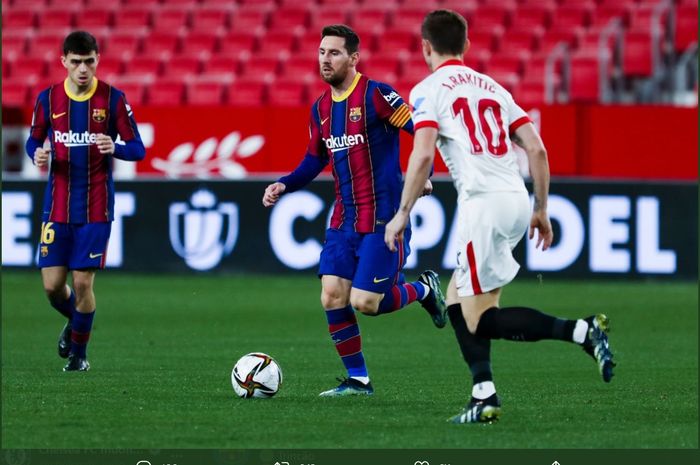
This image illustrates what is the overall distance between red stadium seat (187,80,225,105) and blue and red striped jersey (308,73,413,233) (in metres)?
11.5

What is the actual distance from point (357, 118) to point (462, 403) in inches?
64.6

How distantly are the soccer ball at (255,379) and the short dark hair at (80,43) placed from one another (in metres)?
2.37

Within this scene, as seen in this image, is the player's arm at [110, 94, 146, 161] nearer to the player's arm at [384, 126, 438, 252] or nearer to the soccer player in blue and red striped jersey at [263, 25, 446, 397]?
the soccer player in blue and red striped jersey at [263, 25, 446, 397]

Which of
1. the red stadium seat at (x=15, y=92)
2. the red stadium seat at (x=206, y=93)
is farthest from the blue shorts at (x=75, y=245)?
the red stadium seat at (x=15, y=92)

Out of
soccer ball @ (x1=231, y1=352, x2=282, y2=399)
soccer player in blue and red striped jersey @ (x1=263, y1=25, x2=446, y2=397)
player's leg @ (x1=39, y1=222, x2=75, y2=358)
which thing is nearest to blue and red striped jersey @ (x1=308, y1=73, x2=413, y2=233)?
soccer player in blue and red striped jersey @ (x1=263, y1=25, x2=446, y2=397)

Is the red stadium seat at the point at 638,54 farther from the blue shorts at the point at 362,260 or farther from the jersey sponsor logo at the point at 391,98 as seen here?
the blue shorts at the point at 362,260

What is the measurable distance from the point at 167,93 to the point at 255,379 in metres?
12.4

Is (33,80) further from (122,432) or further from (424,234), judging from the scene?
(122,432)

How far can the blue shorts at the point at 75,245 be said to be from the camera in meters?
8.82

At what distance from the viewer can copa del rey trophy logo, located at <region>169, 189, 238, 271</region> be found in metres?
15.8

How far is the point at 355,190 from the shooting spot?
771cm

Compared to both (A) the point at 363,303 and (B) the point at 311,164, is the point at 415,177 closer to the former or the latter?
(A) the point at 363,303

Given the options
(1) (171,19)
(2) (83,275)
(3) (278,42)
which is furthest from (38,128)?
(1) (171,19)
